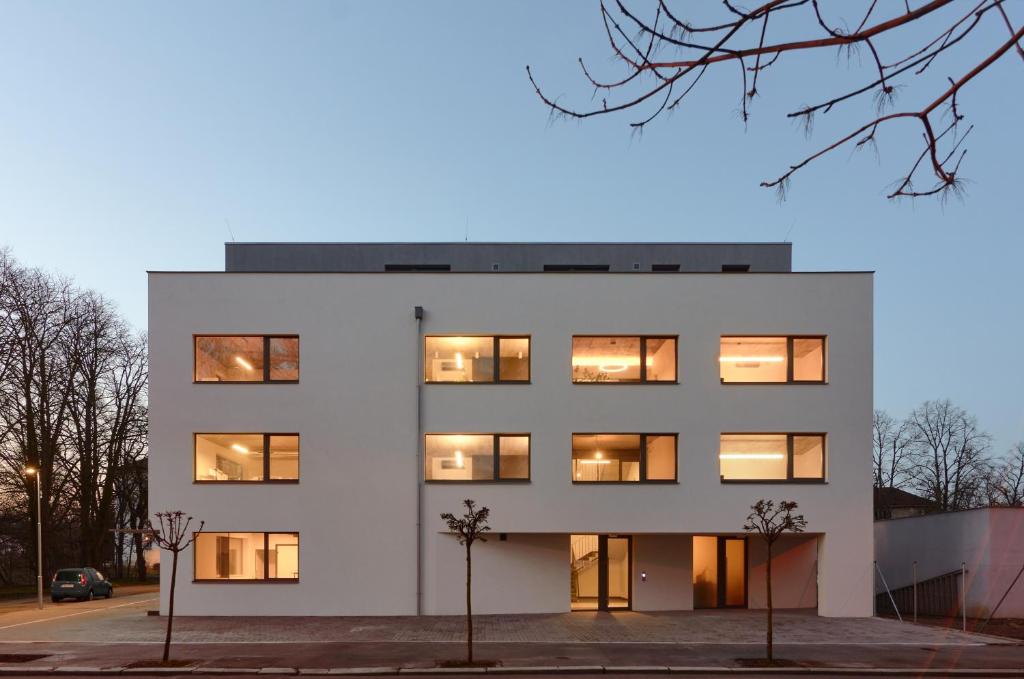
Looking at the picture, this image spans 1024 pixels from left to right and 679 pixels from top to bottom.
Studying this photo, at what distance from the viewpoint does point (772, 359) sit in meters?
19.8

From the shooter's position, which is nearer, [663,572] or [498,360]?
[498,360]

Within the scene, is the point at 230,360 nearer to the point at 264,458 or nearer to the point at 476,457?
the point at 264,458

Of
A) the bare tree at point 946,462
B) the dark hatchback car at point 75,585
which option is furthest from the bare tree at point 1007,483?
the dark hatchback car at point 75,585

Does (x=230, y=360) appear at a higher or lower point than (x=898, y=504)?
higher

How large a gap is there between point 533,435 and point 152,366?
1025 centimetres

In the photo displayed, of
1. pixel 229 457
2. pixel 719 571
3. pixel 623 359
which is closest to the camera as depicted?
pixel 229 457

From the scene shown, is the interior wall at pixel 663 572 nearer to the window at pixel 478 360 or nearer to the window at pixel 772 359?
the window at pixel 772 359

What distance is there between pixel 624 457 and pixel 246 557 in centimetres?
1014

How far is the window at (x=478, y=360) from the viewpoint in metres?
19.6

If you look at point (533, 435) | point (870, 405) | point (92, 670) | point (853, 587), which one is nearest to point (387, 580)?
point (533, 435)

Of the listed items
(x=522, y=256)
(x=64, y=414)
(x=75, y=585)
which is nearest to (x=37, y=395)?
(x=64, y=414)

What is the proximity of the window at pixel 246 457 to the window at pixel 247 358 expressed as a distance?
5.12ft

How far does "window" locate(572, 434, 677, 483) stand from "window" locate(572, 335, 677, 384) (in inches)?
59.9

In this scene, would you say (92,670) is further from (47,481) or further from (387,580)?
(47,481)
